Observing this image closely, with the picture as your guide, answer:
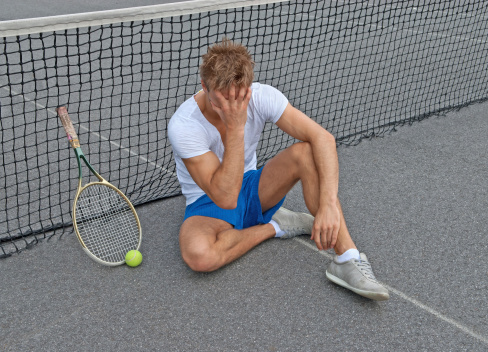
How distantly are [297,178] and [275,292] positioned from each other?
27.7 inches

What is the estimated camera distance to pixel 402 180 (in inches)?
172

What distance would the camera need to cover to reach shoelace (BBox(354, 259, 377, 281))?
3008 millimetres

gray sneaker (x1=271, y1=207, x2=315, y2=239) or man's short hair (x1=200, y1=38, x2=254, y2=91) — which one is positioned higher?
man's short hair (x1=200, y1=38, x2=254, y2=91)

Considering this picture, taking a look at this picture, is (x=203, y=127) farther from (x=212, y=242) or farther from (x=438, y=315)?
(x=438, y=315)

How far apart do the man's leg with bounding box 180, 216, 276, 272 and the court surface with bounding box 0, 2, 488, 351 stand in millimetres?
110

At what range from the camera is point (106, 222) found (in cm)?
357

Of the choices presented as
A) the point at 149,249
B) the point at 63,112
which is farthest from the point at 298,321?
the point at 63,112

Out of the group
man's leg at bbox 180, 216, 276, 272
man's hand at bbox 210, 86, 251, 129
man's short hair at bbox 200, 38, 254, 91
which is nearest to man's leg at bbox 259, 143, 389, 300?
man's leg at bbox 180, 216, 276, 272

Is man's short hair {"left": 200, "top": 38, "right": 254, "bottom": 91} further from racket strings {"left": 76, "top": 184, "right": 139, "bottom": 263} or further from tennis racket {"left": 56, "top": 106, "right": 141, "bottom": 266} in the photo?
racket strings {"left": 76, "top": 184, "right": 139, "bottom": 263}

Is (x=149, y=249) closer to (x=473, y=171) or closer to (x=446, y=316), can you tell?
(x=446, y=316)

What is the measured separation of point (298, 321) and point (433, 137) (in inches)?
118

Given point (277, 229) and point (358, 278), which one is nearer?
point (358, 278)

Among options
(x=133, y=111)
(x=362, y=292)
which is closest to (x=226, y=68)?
(x=362, y=292)

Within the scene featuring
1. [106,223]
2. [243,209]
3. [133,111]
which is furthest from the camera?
[133,111]
